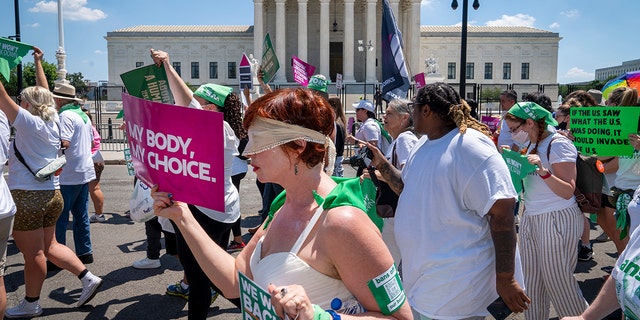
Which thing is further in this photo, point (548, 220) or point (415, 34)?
point (415, 34)

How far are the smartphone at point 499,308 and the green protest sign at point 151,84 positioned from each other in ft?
8.31

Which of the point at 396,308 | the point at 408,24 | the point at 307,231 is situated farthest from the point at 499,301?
the point at 408,24

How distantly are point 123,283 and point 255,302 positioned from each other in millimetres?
4347

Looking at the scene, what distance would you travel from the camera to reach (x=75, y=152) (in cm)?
594

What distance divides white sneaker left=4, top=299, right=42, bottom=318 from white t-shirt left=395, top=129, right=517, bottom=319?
364 centimetres

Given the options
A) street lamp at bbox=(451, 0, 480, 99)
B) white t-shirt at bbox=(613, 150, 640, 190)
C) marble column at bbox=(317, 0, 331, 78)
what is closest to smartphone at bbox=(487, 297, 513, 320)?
white t-shirt at bbox=(613, 150, 640, 190)

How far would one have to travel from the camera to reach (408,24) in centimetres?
6425

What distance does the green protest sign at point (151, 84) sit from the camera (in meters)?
3.72

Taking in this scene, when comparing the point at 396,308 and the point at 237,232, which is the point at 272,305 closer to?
the point at 396,308

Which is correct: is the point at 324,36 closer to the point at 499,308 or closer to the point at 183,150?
the point at 499,308

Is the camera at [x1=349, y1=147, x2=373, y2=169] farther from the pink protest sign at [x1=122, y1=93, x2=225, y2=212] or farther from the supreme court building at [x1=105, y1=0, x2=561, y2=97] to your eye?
Result: the supreme court building at [x1=105, y1=0, x2=561, y2=97]

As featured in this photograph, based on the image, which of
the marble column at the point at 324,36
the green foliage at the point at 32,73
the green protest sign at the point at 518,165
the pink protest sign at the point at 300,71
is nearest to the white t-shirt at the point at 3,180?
the green protest sign at the point at 518,165

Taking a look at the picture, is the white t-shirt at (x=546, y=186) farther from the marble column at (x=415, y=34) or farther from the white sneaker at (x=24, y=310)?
the marble column at (x=415, y=34)

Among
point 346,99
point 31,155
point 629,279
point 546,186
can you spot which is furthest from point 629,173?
point 346,99
